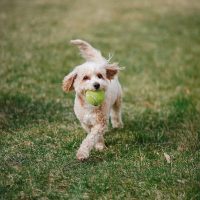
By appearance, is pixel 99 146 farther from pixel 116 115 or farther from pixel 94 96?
pixel 116 115

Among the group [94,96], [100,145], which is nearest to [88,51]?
[94,96]

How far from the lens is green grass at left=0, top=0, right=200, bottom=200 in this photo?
5.40 meters

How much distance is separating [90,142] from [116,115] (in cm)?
152

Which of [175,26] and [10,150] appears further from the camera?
[175,26]

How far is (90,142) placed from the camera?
6.07 m

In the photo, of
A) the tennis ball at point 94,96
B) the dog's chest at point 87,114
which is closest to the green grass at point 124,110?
the dog's chest at point 87,114

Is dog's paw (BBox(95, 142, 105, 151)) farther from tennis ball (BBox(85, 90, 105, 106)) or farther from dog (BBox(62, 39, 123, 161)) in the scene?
tennis ball (BBox(85, 90, 105, 106))

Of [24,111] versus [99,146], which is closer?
[99,146]

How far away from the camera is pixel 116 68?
21.2 ft

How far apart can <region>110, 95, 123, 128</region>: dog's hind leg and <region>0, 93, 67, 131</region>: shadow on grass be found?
0.80m

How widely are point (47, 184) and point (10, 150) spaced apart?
1.09 meters

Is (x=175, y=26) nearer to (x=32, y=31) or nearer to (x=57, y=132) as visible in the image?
(x=32, y=31)

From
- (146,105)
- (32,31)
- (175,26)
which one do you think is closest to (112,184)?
(146,105)

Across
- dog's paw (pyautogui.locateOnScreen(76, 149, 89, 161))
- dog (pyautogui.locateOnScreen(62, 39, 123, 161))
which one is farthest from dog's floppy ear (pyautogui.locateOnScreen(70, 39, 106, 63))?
dog's paw (pyautogui.locateOnScreen(76, 149, 89, 161))
